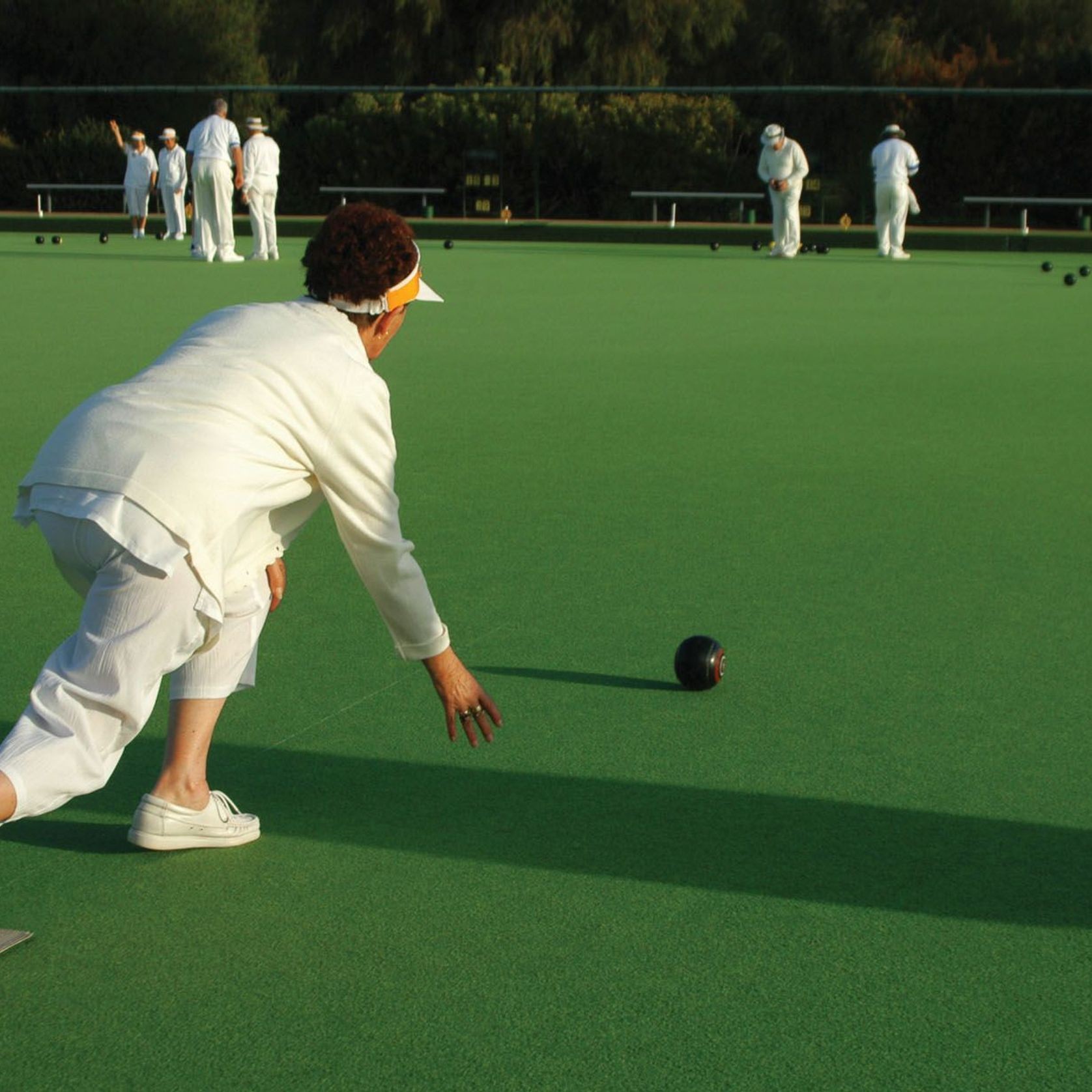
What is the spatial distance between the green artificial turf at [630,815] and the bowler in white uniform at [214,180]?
55.1 ft

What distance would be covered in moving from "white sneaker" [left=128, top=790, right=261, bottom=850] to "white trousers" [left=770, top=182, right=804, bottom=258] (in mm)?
24637

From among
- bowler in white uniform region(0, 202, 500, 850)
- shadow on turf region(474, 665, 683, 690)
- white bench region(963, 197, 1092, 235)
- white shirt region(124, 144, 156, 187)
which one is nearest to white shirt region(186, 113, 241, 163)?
white shirt region(124, 144, 156, 187)

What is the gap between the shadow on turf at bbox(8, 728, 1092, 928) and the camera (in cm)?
384

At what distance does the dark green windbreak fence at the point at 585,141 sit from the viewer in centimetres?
3519

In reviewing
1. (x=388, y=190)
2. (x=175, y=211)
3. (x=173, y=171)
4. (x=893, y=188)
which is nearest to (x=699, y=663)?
(x=893, y=188)

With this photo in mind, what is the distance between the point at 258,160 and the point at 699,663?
2183cm

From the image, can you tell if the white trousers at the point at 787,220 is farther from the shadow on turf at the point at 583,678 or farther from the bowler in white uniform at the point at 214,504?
the bowler in white uniform at the point at 214,504

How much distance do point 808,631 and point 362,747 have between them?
1804 mm

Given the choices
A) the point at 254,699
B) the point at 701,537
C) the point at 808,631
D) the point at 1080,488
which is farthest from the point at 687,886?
the point at 1080,488

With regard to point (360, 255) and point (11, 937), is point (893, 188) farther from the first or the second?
point (11, 937)

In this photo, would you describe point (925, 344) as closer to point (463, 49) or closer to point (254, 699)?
point (254, 699)

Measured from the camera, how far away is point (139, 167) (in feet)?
108

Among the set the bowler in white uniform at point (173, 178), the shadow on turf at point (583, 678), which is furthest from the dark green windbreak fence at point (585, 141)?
the shadow on turf at point (583, 678)

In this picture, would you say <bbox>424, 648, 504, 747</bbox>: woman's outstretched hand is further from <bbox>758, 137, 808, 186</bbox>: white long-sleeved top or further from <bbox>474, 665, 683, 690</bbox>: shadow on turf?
<bbox>758, 137, 808, 186</bbox>: white long-sleeved top
